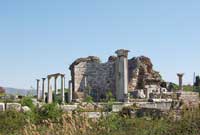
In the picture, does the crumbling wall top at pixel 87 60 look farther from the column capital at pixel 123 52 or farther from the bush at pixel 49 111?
the bush at pixel 49 111

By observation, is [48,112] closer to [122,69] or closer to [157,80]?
[122,69]

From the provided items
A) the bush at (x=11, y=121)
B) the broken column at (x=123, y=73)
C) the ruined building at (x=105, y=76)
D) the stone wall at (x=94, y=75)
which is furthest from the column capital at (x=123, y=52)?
the bush at (x=11, y=121)

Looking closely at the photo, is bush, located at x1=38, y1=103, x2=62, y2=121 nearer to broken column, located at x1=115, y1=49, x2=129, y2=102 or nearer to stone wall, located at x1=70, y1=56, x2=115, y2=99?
broken column, located at x1=115, y1=49, x2=129, y2=102

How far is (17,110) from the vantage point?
14.7m

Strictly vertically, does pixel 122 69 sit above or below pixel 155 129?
above

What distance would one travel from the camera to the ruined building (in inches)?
1660

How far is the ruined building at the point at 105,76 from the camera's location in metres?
42.2

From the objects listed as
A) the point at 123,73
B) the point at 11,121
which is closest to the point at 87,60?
the point at 123,73

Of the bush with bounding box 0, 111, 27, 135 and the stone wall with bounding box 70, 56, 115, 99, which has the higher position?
the stone wall with bounding box 70, 56, 115, 99

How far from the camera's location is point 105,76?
4316cm

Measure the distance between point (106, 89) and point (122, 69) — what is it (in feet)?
46.4

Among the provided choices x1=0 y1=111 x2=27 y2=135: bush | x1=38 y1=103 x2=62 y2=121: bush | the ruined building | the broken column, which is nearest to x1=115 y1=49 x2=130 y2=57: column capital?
the broken column

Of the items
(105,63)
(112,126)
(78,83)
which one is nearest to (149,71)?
(105,63)

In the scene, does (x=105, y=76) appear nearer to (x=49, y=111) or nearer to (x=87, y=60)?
(x=87, y=60)
